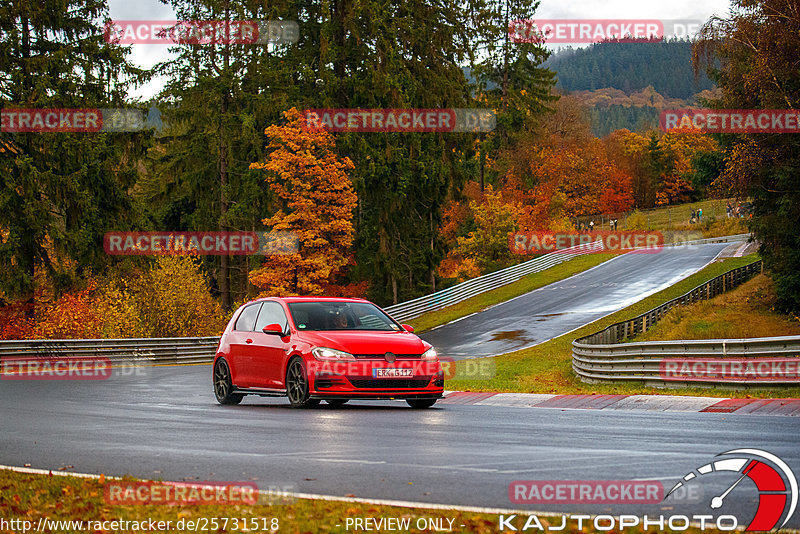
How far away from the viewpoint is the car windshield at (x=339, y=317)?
1667 cm

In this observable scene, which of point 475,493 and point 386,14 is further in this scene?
point 386,14

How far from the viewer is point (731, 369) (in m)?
19.2

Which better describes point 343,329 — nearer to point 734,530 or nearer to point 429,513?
point 429,513

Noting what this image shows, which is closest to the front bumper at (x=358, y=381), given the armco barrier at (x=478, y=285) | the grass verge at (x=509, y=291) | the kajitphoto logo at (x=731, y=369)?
the kajitphoto logo at (x=731, y=369)

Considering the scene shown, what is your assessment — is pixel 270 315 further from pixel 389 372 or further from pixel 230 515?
pixel 230 515

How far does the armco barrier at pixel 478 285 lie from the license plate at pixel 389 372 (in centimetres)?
3610

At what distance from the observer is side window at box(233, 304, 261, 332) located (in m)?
17.7

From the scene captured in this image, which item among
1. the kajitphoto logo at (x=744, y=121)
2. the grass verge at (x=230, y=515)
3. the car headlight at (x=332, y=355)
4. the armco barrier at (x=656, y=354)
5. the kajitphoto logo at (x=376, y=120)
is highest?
the kajitphoto logo at (x=376, y=120)

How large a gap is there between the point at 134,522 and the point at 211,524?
1.88 ft

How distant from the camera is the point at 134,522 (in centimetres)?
707

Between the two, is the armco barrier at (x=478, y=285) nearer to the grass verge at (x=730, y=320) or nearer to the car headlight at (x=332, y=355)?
the grass verge at (x=730, y=320)

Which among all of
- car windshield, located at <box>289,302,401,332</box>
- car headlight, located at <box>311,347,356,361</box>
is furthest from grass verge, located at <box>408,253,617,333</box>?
car headlight, located at <box>311,347,356,361</box>

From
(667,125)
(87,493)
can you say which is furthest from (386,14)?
(87,493)

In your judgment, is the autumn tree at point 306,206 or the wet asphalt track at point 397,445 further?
the autumn tree at point 306,206
